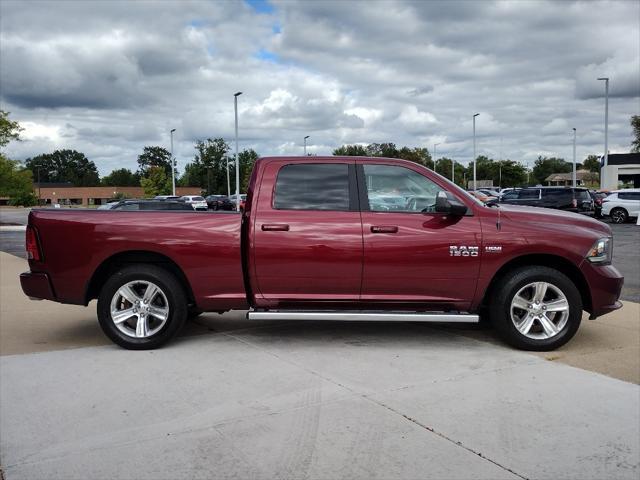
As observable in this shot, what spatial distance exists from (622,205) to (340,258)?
25.8 metres

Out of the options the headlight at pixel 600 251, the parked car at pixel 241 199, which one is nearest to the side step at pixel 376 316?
the parked car at pixel 241 199

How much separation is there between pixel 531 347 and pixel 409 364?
1280 mm

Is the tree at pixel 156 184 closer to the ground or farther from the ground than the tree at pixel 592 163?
closer to the ground

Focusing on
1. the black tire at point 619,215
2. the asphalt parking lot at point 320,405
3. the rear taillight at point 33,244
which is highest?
the rear taillight at point 33,244

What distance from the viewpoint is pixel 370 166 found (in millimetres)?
5992

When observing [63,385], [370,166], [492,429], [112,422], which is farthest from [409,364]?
[63,385]

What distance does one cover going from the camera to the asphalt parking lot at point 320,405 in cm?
349

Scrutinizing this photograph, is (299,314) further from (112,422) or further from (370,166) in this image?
(112,422)

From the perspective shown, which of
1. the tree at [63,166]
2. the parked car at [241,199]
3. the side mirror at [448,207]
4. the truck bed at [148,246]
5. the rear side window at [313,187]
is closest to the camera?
the side mirror at [448,207]

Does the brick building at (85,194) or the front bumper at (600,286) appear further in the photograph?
the brick building at (85,194)

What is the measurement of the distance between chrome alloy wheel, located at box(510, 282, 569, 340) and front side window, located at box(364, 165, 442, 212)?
1208 millimetres

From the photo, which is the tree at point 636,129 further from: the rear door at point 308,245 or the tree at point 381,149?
the rear door at point 308,245

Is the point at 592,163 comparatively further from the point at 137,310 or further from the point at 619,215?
the point at 137,310

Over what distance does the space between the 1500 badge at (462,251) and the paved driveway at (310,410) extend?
3.08 feet
